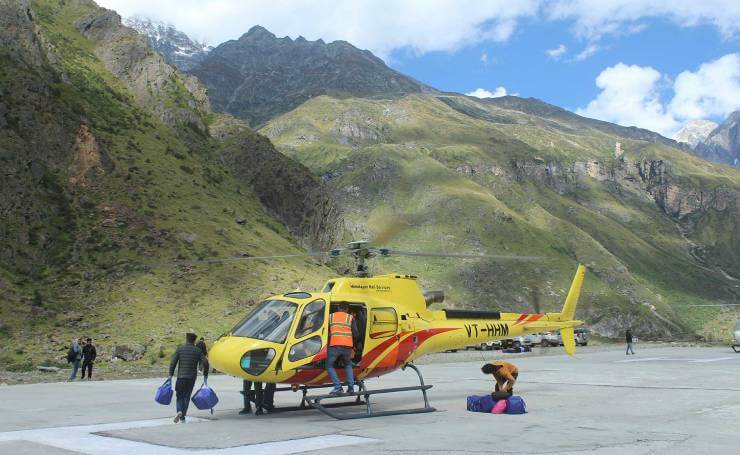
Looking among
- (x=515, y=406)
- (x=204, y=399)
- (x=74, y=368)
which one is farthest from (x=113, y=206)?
(x=515, y=406)

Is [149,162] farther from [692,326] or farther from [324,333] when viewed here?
[692,326]

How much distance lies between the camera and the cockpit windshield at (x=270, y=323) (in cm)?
1270

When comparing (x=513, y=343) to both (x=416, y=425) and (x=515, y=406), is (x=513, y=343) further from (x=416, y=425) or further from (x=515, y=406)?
(x=416, y=425)

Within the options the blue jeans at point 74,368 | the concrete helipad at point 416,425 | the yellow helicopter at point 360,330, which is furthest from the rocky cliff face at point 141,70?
the yellow helicopter at point 360,330

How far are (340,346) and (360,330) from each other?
1203mm

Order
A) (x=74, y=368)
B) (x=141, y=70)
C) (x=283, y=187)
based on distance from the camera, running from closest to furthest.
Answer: (x=74, y=368) → (x=141, y=70) → (x=283, y=187)

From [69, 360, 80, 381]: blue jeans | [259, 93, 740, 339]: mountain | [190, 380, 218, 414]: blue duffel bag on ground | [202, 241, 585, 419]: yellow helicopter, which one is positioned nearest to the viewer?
[190, 380, 218, 414]: blue duffel bag on ground

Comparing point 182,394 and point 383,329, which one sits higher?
point 383,329

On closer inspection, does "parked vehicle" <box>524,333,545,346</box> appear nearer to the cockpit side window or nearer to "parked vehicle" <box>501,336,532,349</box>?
"parked vehicle" <box>501,336,532,349</box>

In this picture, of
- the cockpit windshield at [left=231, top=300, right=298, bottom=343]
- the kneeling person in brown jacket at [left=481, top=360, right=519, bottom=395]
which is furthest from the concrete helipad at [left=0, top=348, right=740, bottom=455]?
the cockpit windshield at [left=231, top=300, right=298, bottom=343]

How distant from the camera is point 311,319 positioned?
13047 mm

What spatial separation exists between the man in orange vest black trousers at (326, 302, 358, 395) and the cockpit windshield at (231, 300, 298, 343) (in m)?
0.87

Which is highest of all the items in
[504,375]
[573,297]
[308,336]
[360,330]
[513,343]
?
[573,297]

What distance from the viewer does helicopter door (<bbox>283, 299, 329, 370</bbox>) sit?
12.6 metres
